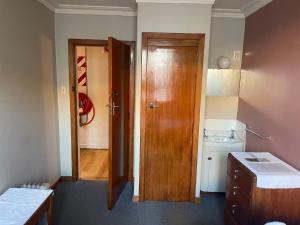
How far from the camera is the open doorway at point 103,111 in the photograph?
252cm

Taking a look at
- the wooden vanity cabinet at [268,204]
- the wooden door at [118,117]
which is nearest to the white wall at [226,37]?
the wooden door at [118,117]

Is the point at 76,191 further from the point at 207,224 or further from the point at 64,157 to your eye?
the point at 207,224

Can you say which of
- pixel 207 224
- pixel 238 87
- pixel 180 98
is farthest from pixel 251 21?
pixel 207 224

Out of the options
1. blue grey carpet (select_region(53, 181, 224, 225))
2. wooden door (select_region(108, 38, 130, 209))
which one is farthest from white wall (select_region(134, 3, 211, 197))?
blue grey carpet (select_region(53, 181, 224, 225))

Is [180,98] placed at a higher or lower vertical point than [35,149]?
higher

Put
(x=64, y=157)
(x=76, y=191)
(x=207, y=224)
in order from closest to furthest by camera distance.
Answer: (x=207, y=224)
(x=76, y=191)
(x=64, y=157)

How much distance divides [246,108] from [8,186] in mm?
2583

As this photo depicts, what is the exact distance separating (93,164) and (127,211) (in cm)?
151

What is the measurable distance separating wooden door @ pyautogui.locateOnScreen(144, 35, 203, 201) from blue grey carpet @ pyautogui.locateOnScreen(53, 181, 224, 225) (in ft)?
0.59

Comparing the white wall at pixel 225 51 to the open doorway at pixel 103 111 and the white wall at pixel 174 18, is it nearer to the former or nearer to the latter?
the white wall at pixel 174 18

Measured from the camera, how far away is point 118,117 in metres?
2.74

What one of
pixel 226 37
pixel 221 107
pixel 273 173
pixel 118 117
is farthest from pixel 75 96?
pixel 273 173

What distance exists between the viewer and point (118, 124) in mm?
2756

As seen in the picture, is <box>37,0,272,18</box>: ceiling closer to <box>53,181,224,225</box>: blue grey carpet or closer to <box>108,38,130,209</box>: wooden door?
<box>108,38,130,209</box>: wooden door
